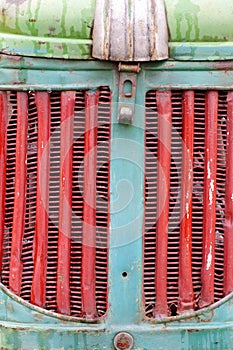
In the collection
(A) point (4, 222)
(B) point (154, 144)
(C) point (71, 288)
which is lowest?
(C) point (71, 288)

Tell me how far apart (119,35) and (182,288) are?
3.57 feet

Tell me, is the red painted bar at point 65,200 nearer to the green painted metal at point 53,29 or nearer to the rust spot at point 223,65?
the green painted metal at point 53,29

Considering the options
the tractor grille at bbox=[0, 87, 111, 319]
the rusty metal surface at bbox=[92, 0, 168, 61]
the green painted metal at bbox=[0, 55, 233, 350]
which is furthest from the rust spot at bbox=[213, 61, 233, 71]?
the tractor grille at bbox=[0, 87, 111, 319]

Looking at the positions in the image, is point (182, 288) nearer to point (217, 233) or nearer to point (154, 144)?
point (217, 233)

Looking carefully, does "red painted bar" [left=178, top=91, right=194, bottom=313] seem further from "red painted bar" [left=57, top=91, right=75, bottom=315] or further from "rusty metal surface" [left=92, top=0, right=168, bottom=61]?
"red painted bar" [left=57, top=91, right=75, bottom=315]

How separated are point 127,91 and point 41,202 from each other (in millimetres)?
591

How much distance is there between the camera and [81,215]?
4105 mm

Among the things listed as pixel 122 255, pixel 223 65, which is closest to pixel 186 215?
pixel 122 255

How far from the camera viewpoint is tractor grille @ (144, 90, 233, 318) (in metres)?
4.09

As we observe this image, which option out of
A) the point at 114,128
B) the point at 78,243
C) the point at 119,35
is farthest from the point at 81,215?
the point at 119,35

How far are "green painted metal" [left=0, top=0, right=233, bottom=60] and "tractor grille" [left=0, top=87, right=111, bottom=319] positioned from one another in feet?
0.65

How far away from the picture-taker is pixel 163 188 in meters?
Answer: 4.08

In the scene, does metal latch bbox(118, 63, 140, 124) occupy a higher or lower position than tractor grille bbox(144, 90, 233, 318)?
higher

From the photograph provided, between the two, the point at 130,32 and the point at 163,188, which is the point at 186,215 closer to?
the point at 163,188
